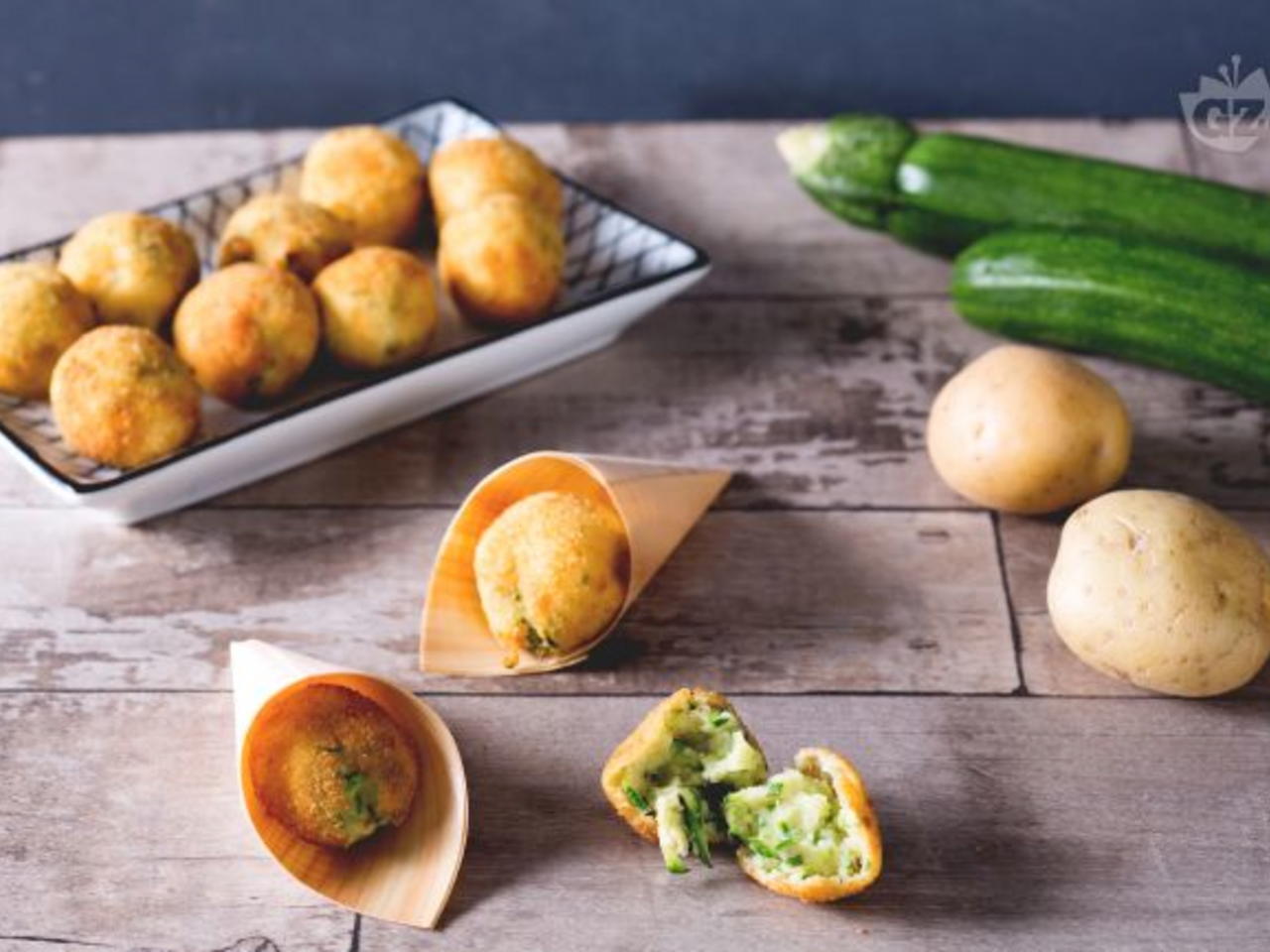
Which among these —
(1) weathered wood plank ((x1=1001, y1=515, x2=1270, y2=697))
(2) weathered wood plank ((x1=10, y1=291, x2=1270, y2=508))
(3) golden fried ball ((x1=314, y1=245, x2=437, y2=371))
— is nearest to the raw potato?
(1) weathered wood plank ((x1=1001, y1=515, x2=1270, y2=697))

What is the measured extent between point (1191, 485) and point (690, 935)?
23.0 inches

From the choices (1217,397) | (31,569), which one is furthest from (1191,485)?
(31,569)

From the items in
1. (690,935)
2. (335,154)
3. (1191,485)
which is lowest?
(690,935)

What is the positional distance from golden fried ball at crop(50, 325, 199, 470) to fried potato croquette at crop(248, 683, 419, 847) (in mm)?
271

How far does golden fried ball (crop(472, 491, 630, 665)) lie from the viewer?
1.05m

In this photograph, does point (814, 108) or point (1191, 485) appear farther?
point (814, 108)

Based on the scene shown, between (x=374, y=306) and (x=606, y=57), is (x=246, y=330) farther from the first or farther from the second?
(x=606, y=57)

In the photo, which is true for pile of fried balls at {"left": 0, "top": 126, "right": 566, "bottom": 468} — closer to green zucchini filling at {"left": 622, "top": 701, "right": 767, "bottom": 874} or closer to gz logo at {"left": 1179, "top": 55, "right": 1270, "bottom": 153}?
green zucchini filling at {"left": 622, "top": 701, "right": 767, "bottom": 874}

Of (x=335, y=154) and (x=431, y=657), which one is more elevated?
(x=335, y=154)

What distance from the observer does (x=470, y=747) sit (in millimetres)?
1034

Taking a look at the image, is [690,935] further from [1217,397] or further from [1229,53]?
[1229,53]

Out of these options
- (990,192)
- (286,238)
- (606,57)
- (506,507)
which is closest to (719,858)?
(506,507)

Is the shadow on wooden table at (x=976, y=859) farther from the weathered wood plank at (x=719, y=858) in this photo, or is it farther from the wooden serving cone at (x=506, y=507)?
the wooden serving cone at (x=506, y=507)

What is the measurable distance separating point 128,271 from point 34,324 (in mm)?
89
